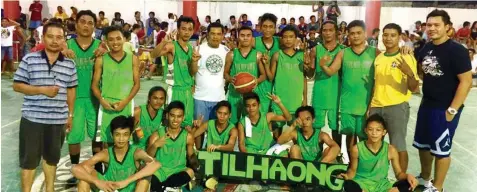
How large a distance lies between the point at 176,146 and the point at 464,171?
337 centimetres

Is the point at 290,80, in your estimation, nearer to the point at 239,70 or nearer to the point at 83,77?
the point at 239,70

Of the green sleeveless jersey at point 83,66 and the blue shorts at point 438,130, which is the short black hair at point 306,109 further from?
the green sleeveless jersey at point 83,66

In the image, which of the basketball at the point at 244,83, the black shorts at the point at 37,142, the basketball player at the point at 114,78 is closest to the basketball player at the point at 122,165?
the black shorts at the point at 37,142

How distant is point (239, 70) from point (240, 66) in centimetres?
5

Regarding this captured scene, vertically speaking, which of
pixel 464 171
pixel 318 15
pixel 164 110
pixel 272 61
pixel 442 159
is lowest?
pixel 464 171

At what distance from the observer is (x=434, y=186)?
480cm

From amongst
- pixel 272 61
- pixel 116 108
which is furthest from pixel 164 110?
pixel 272 61

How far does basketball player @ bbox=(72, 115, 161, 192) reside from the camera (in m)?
4.17

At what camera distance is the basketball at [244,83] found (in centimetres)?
530

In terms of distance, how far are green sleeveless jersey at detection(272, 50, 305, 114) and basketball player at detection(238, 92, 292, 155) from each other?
15.1 inches

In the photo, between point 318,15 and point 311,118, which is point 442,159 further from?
point 318,15

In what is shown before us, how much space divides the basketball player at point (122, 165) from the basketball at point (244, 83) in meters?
1.35

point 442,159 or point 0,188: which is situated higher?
point 442,159

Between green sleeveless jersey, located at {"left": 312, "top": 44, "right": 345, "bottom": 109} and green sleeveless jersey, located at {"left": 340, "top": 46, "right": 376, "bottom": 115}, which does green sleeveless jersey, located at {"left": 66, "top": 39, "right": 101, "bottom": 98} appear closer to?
green sleeveless jersey, located at {"left": 312, "top": 44, "right": 345, "bottom": 109}
